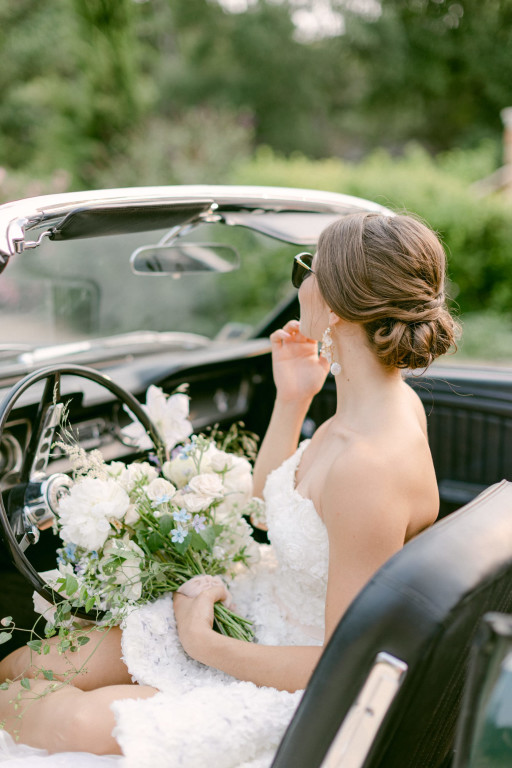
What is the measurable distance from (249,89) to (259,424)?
75.3 feet

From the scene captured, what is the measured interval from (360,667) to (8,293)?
2.30 metres

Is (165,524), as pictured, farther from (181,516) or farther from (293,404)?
(293,404)

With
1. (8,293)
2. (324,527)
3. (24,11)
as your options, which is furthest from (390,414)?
(24,11)

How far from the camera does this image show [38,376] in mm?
1728

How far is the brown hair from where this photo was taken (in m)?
1.57

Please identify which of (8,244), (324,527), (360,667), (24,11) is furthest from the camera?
(24,11)

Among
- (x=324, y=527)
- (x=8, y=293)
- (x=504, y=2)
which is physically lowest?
(x=324, y=527)

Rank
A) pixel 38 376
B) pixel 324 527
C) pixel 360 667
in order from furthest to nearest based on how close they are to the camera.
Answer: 1. pixel 38 376
2. pixel 324 527
3. pixel 360 667

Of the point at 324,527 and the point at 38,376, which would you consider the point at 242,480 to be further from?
the point at 38,376

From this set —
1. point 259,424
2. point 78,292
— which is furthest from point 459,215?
point 78,292

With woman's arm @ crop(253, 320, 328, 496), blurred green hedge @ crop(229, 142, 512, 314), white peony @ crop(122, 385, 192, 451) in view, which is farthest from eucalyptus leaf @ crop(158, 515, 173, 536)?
blurred green hedge @ crop(229, 142, 512, 314)

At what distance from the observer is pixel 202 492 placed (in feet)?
5.86

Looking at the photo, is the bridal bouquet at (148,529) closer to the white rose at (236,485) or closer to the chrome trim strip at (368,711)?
the white rose at (236,485)

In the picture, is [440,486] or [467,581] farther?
[440,486]
